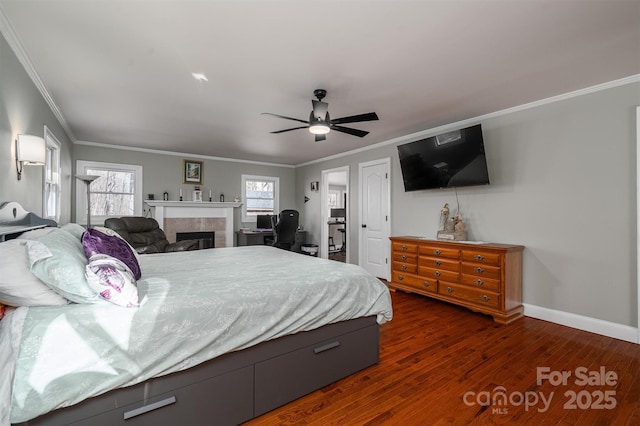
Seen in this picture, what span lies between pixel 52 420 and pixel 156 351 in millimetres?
412

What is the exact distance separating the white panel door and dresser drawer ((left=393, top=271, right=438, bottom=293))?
2.62 feet

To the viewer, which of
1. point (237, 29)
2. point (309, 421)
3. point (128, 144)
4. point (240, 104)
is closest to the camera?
point (309, 421)

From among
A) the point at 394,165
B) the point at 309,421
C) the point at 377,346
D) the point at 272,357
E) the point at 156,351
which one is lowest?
the point at 309,421

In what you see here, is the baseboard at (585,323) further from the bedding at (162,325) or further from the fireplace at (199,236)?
the fireplace at (199,236)

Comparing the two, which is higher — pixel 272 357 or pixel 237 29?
pixel 237 29

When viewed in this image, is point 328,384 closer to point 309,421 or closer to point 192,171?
point 309,421

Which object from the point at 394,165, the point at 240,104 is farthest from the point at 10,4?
the point at 394,165

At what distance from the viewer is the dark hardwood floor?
1727 millimetres

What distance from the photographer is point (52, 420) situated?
1.18 meters

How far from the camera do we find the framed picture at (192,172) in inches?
240

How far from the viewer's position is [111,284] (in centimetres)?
135

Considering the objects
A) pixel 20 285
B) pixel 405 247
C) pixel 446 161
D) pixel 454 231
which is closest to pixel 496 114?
pixel 446 161

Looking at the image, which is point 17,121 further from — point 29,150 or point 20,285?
point 20,285

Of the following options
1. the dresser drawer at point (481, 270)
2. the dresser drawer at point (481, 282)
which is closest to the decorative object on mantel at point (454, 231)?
the dresser drawer at point (481, 270)
